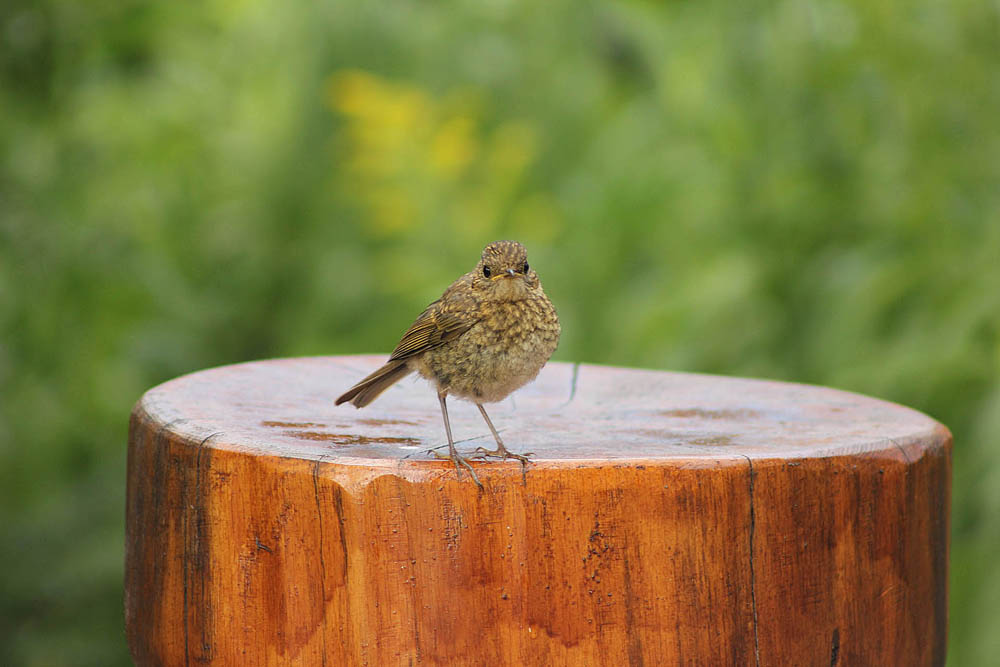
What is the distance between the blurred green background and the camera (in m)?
4.13

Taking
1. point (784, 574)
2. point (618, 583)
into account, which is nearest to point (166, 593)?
point (618, 583)

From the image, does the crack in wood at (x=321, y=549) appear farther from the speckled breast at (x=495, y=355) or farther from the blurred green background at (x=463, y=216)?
the blurred green background at (x=463, y=216)

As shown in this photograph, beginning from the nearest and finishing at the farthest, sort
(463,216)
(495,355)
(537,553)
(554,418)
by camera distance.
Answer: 1. (537,553)
2. (495,355)
3. (554,418)
4. (463,216)

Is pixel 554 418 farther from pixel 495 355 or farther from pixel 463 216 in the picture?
pixel 463 216

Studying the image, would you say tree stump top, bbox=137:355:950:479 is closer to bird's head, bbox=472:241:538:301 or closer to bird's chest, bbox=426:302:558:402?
bird's chest, bbox=426:302:558:402

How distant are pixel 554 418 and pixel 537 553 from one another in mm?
866

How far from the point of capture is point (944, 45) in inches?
178

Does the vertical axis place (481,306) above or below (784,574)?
above

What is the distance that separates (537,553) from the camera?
209 centimetres

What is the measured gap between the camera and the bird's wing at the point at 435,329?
2.65 m

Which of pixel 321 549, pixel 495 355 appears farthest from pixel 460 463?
pixel 495 355

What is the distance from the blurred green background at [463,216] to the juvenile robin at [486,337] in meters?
1.84

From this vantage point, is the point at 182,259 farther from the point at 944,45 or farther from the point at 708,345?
the point at 944,45

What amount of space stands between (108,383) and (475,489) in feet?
8.66
